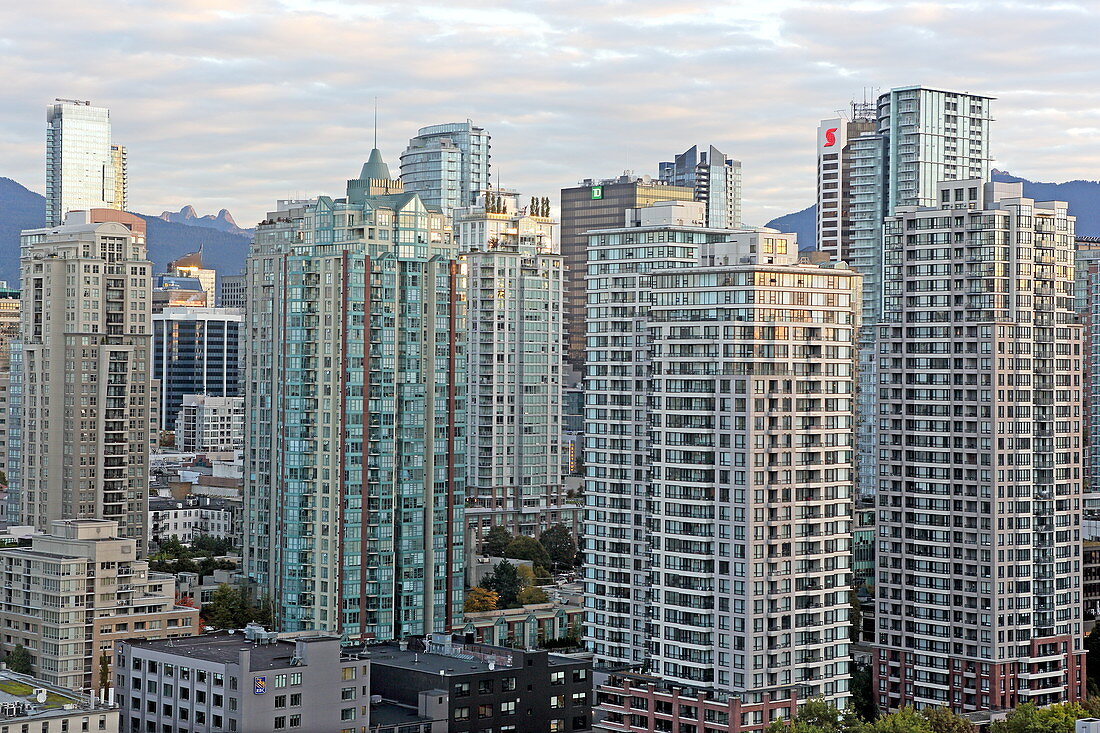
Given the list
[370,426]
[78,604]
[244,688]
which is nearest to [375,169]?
[370,426]

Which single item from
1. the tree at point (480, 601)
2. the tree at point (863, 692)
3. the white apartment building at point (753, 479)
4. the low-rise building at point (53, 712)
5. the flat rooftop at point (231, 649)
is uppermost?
the white apartment building at point (753, 479)

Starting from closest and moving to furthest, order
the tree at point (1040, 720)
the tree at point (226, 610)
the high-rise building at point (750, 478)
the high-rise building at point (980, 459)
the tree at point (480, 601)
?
the tree at point (1040, 720) < the high-rise building at point (750, 478) < the high-rise building at point (980, 459) < the tree at point (226, 610) < the tree at point (480, 601)

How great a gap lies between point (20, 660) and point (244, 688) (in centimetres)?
4549

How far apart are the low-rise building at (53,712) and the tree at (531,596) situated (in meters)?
83.5

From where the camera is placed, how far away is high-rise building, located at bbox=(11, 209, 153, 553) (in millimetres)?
186500

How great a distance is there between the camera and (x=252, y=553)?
17375 centimetres

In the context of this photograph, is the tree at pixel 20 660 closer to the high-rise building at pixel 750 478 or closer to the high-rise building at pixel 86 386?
the high-rise building at pixel 86 386

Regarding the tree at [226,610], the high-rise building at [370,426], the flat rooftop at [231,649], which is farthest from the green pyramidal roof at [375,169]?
the flat rooftop at [231,649]

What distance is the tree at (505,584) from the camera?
184m

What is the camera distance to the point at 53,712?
9581 cm

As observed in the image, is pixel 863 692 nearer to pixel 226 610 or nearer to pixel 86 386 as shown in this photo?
pixel 226 610

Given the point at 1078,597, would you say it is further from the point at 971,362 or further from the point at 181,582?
the point at 181,582

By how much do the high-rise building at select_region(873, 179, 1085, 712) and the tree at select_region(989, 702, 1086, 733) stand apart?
460 inches

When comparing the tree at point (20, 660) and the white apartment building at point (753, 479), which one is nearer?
the white apartment building at point (753, 479)
